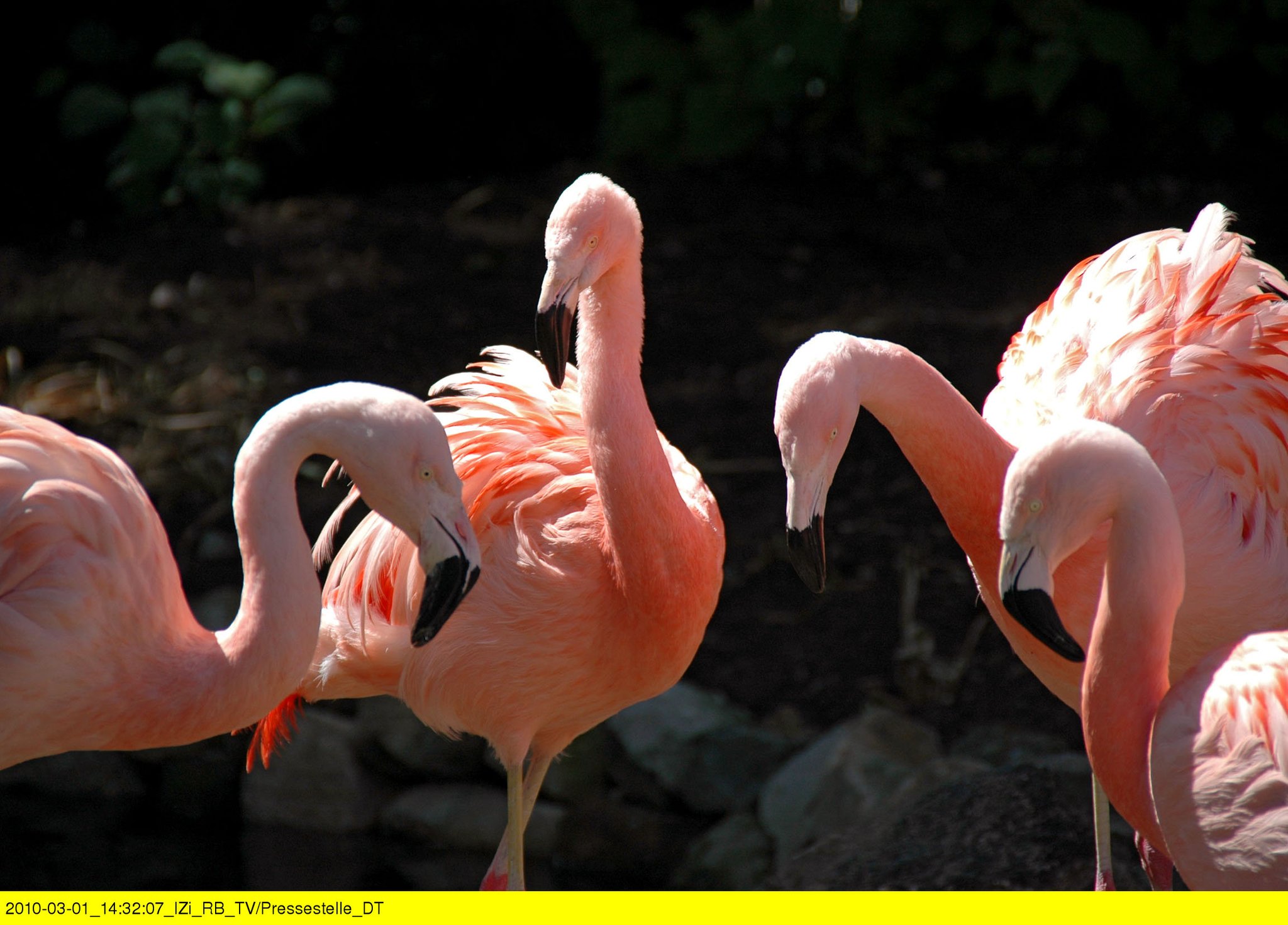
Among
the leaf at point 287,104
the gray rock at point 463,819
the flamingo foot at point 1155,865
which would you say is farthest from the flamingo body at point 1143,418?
the leaf at point 287,104

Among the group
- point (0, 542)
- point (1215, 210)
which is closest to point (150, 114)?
point (0, 542)

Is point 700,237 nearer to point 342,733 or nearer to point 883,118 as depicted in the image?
point 883,118

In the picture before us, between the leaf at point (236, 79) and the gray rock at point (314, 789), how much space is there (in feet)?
14.6

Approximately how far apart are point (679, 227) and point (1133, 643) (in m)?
5.50

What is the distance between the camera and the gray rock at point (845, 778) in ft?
14.5

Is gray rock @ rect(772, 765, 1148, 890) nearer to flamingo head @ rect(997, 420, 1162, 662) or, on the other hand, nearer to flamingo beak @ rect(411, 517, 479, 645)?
flamingo head @ rect(997, 420, 1162, 662)

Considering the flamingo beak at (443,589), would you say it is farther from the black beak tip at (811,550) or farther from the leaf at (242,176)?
the leaf at (242,176)

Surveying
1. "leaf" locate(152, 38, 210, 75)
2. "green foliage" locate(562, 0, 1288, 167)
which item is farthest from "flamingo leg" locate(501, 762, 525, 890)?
"leaf" locate(152, 38, 210, 75)

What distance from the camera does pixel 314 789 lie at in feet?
16.3

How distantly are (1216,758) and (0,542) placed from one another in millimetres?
2398

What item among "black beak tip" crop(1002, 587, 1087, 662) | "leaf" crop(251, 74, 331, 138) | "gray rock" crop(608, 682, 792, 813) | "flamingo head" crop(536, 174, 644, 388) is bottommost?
"gray rock" crop(608, 682, 792, 813)

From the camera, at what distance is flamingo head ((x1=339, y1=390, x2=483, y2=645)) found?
2.64 m

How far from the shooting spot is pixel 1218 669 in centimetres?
257

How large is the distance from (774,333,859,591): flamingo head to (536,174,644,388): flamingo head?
0.54 metres
